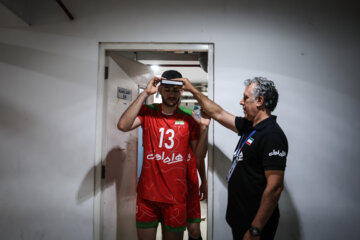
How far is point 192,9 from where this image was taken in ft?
5.31

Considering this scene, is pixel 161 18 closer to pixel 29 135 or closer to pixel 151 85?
pixel 151 85

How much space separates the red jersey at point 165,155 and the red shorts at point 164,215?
5 cm

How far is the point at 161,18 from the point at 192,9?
0.27m

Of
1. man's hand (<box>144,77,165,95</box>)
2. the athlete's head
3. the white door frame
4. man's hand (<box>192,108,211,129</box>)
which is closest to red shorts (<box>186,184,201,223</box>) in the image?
the white door frame

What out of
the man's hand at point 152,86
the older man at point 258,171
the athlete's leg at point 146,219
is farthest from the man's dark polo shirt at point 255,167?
the man's hand at point 152,86

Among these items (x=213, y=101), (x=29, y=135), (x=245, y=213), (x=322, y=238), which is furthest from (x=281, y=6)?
(x=29, y=135)

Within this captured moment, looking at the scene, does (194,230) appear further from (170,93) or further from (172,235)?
(170,93)

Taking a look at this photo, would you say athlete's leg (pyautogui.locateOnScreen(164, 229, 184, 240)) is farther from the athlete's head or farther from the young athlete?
the athlete's head

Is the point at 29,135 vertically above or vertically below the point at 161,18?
below

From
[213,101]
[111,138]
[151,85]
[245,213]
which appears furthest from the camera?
[111,138]

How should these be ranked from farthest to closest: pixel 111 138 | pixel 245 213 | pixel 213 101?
pixel 111 138 < pixel 213 101 < pixel 245 213

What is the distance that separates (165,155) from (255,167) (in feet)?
2.19

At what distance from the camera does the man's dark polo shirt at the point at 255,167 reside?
103 centimetres

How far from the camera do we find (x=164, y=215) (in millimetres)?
1473
